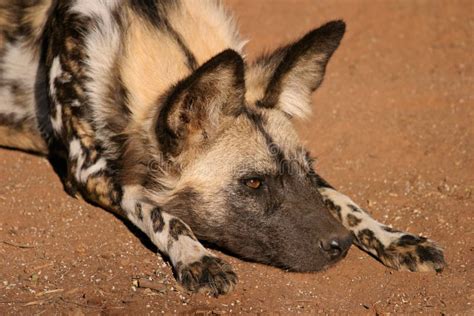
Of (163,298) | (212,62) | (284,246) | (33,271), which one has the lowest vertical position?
(33,271)

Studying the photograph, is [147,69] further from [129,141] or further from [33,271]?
[33,271]

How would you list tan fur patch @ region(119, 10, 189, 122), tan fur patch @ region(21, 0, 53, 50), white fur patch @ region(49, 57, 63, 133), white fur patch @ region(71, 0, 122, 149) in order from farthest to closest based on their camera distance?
tan fur patch @ region(21, 0, 53, 50), white fur patch @ region(49, 57, 63, 133), white fur patch @ region(71, 0, 122, 149), tan fur patch @ region(119, 10, 189, 122)

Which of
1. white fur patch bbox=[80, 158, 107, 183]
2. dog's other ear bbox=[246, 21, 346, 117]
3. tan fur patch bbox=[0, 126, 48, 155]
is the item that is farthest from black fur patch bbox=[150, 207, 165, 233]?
tan fur patch bbox=[0, 126, 48, 155]

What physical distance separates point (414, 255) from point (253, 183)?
31.8 inches

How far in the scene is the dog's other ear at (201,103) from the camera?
3.28 m

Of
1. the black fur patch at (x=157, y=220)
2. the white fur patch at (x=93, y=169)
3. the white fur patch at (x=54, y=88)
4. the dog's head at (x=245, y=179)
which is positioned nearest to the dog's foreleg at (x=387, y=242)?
the dog's head at (x=245, y=179)

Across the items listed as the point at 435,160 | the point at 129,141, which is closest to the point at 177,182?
the point at 129,141

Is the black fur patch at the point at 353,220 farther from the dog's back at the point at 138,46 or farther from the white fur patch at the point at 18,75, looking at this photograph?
the white fur patch at the point at 18,75

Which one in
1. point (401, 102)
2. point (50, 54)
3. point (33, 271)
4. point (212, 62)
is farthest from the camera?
point (401, 102)

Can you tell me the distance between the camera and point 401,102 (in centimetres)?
550

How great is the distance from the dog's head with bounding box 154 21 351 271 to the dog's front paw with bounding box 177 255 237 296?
228mm

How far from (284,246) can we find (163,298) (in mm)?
585

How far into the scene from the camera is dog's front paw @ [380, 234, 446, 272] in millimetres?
3676

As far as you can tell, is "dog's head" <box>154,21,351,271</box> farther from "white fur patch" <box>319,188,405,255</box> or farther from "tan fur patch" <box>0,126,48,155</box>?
"tan fur patch" <box>0,126,48,155</box>
